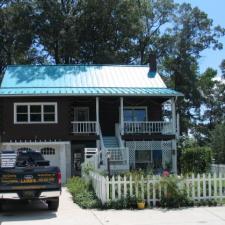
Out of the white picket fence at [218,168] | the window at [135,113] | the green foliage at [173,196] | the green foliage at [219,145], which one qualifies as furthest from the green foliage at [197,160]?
the green foliage at [219,145]

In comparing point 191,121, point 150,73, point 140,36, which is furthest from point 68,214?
point 191,121

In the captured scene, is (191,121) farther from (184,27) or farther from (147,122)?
(147,122)

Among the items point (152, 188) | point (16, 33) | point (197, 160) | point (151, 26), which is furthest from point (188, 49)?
point (152, 188)

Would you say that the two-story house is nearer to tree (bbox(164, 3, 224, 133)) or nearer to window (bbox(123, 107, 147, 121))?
window (bbox(123, 107, 147, 121))

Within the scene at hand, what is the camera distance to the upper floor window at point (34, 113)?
34750 mm

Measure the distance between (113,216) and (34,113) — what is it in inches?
825

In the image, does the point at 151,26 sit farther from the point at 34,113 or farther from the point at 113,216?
the point at 113,216

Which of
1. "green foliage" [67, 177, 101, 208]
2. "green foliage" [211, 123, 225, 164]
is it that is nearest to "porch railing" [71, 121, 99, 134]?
"green foliage" [211, 123, 225, 164]

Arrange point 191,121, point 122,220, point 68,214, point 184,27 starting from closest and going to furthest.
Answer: point 122,220, point 68,214, point 184,27, point 191,121

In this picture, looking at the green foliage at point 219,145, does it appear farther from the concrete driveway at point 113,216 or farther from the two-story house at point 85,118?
the concrete driveway at point 113,216

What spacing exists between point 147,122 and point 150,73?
566 cm

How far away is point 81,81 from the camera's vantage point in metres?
37.1

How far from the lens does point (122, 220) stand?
1412cm

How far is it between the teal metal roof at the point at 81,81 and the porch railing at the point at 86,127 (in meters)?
2.04
